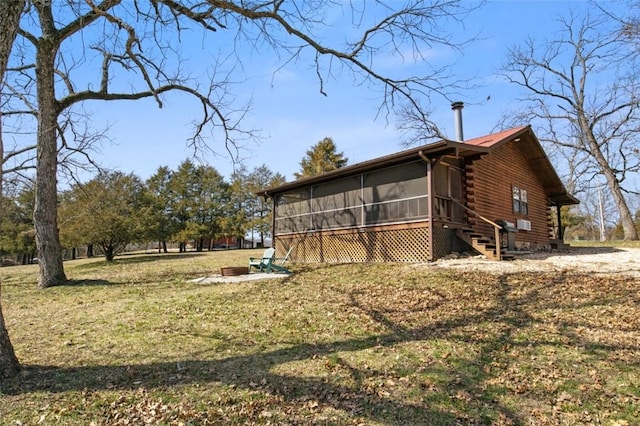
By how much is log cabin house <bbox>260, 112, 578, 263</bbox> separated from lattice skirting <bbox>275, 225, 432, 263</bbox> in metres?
0.03

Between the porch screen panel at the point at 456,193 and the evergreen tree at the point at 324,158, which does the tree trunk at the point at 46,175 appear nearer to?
the porch screen panel at the point at 456,193

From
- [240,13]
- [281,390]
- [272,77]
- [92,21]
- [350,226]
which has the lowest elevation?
[281,390]

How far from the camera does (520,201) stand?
16781 mm

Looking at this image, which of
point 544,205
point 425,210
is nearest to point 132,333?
point 425,210

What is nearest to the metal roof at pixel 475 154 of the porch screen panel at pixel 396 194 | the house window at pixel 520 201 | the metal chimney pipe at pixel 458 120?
the porch screen panel at pixel 396 194

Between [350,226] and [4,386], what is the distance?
11560 millimetres

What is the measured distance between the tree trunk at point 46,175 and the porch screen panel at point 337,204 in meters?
8.85

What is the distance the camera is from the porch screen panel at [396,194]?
12.6 m

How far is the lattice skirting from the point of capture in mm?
12516

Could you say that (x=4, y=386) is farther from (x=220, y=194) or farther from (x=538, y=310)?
(x=220, y=194)

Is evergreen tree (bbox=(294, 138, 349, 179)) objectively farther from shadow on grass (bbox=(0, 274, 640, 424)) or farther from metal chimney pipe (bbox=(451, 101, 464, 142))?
shadow on grass (bbox=(0, 274, 640, 424))

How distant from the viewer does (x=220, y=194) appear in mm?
40594

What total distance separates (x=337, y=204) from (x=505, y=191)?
663 centimetres

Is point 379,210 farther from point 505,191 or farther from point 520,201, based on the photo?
point 520,201
